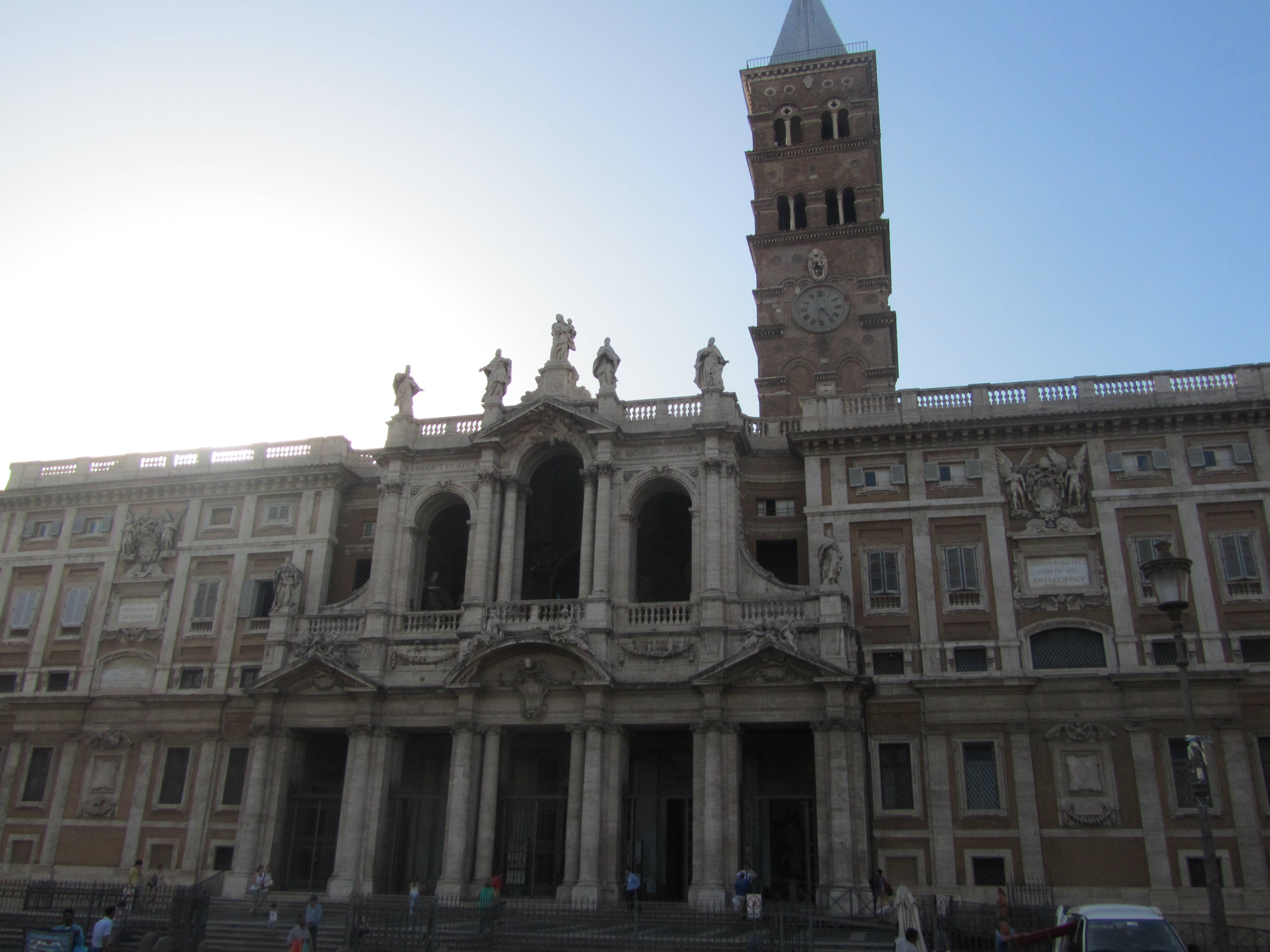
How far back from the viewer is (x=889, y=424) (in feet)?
125

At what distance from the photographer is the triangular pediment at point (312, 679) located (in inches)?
1486

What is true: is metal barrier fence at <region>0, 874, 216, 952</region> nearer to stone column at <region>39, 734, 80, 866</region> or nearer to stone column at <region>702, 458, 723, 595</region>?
stone column at <region>39, 734, 80, 866</region>

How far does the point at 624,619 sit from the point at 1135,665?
16.8 m

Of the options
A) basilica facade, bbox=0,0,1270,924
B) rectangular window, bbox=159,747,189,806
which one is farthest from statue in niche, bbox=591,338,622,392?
rectangular window, bbox=159,747,189,806

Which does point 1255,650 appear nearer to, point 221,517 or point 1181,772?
point 1181,772

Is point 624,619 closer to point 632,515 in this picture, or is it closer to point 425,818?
point 632,515

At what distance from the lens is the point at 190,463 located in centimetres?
4578

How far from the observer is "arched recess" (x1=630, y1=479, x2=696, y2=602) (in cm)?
4178

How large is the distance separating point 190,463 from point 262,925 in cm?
2234

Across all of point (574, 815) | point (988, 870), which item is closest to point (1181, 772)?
point (988, 870)

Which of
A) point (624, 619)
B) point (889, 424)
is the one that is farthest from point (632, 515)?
point (889, 424)

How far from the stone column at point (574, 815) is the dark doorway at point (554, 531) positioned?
26.2ft

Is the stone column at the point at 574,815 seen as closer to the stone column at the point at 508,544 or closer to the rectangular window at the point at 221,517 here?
the stone column at the point at 508,544

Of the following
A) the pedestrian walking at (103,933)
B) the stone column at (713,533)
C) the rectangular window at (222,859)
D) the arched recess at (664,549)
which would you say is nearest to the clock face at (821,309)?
the arched recess at (664,549)
